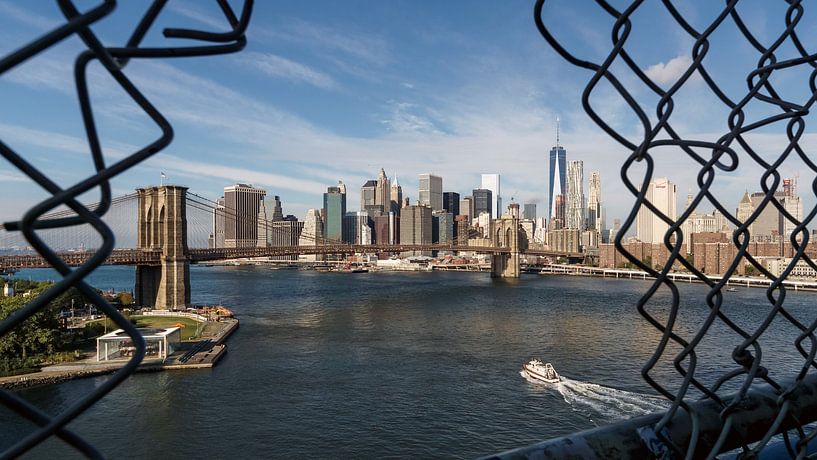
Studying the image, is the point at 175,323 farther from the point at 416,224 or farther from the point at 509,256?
the point at 416,224

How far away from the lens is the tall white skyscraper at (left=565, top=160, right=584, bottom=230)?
12612cm

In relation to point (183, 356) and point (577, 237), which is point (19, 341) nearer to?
point (183, 356)

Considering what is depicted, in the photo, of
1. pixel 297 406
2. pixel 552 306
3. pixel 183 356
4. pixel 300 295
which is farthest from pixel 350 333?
pixel 300 295

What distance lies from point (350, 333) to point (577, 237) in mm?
62566

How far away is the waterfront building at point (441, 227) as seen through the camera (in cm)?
9188

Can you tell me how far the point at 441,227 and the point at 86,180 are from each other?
308 ft

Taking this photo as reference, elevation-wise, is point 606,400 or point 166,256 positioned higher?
point 166,256

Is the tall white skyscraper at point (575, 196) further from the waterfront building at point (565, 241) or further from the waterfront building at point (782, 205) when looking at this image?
the waterfront building at point (782, 205)

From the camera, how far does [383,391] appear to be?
9.79 metres

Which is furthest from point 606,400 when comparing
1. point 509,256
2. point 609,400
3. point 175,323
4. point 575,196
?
point 575,196

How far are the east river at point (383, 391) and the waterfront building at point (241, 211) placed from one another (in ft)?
152

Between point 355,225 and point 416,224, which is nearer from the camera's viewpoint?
point 416,224

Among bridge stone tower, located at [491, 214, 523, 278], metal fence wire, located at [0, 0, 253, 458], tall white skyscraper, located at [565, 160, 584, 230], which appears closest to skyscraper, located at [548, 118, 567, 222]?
tall white skyscraper, located at [565, 160, 584, 230]

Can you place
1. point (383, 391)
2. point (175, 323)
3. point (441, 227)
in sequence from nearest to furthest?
1. point (383, 391)
2. point (175, 323)
3. point (441, 227)
